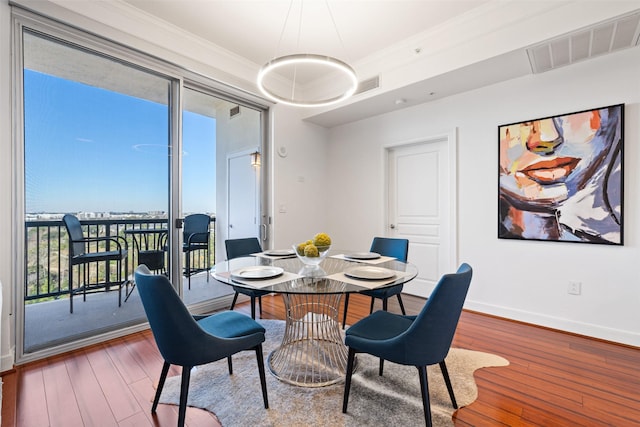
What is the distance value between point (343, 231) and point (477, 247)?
190cm

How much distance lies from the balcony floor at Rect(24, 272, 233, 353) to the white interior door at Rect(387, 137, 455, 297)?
3183mm

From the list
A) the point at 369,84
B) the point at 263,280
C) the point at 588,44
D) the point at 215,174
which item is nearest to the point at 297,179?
the point at 215,174

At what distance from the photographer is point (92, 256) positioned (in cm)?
254

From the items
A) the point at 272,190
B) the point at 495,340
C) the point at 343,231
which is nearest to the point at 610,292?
the point at 495,340

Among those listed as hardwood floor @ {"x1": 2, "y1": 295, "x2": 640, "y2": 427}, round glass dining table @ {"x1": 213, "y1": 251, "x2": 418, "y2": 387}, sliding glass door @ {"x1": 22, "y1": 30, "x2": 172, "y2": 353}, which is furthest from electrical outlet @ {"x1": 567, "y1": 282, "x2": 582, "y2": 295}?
sliding glass door @ {"x1": 22, "y1": 30, "x2": 172, "y2": 353}

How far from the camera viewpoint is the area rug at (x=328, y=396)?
5.16 ft

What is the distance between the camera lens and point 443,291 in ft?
4.39

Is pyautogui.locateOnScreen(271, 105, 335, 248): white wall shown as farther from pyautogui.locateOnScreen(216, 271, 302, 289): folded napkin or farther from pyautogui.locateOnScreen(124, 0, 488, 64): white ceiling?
pyautogui.locateOnScreen(216, 271, 302, 289): folded napkin

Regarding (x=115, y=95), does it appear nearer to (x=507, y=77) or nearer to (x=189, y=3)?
(x=189, y=3)

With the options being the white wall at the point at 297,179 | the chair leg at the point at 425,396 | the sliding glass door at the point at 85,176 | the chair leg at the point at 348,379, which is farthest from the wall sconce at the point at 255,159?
the chair leg at the point at 425,396

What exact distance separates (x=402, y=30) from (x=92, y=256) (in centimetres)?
356

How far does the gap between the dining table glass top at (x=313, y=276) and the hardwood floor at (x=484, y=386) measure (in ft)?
2.52

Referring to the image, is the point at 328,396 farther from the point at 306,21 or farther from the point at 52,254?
the point at 306,21

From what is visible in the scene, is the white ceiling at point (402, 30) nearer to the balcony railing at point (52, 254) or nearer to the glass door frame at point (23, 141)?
the glass door frame at point (23, 141)
